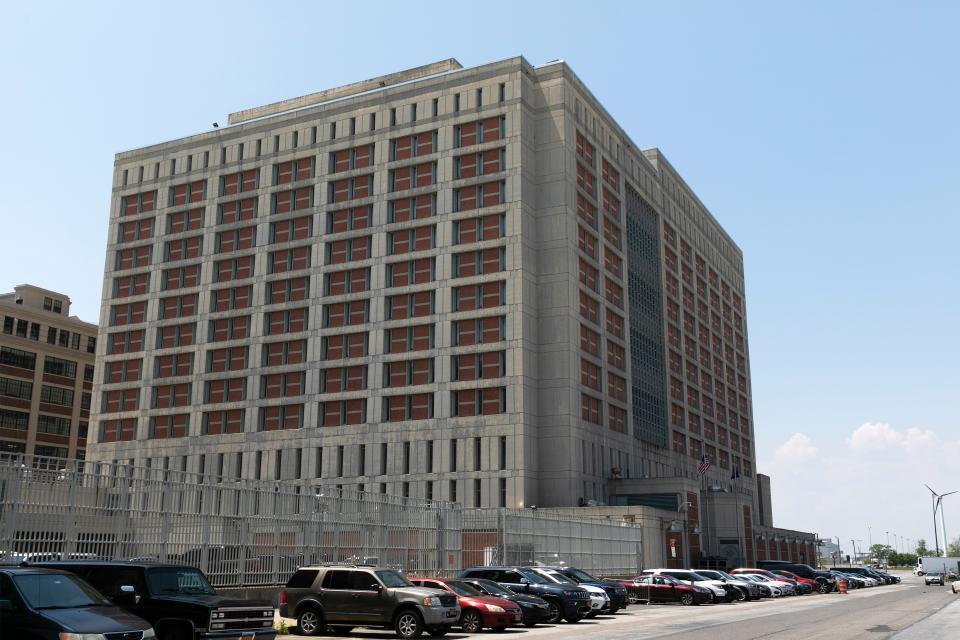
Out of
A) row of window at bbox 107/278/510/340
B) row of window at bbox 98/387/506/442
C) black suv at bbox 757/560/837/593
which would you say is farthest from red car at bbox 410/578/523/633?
row of window at bbox 107/278/510/340

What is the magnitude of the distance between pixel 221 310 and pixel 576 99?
38791mm

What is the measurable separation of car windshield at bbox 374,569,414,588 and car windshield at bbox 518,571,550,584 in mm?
8088

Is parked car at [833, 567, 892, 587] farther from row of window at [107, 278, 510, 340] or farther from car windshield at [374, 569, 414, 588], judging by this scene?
car windshield at [374, 569, 414, 588]

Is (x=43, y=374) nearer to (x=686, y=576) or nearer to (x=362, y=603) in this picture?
(x=686, y=576)

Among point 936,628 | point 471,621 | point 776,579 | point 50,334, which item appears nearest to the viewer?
point 936,628

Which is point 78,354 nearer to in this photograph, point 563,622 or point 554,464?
point 554,464

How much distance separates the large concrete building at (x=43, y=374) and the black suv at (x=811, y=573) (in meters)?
77.9

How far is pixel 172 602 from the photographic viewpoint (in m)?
18.4

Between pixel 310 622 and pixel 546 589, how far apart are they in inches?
387

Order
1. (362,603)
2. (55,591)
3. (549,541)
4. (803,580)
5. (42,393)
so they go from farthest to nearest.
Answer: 1. (42,393)
2. (803,580)
3. (549,541)
4. (362,603)
5. (55,591)

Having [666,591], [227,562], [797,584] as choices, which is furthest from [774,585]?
[227,562]

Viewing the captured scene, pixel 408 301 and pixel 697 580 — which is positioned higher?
pixel 408 301

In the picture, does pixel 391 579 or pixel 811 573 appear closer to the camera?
pixel 391 579

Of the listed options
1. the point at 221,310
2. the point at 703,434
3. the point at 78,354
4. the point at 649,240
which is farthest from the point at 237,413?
the point at 703,434
